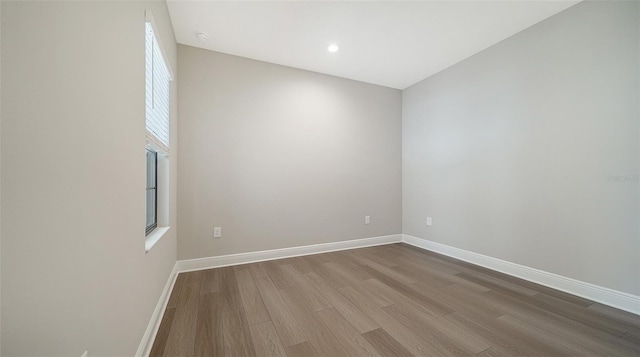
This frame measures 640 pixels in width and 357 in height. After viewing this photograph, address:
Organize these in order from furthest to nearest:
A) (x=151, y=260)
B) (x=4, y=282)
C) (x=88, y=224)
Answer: (x=151, y=260)
(x=88, y=224)
(x=4, y=282)

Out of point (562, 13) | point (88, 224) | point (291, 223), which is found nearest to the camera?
point (88, 224)

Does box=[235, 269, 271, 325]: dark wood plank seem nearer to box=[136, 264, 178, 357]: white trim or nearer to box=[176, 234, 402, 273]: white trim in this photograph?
box=[176, 234, 402, 273]: white trim

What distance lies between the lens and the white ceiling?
6.89 ft

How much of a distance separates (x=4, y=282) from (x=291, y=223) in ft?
8.90

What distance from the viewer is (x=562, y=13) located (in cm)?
215

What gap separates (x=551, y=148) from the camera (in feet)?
7.35

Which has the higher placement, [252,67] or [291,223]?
[252,67]

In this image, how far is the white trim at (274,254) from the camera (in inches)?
105

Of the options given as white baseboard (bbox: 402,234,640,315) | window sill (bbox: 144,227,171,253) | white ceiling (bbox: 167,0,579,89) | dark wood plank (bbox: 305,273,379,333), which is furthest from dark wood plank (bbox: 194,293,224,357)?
white baseboard (bbox: 402,234,640,315)

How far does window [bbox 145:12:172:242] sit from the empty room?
3 cm

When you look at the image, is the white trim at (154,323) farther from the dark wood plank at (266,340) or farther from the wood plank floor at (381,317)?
the dark wood plank at (266,340)

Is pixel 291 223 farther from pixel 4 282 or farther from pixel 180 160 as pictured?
pixel 4 282

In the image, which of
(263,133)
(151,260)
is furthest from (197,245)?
(263,133)

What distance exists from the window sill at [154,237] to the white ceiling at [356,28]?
200 cm
